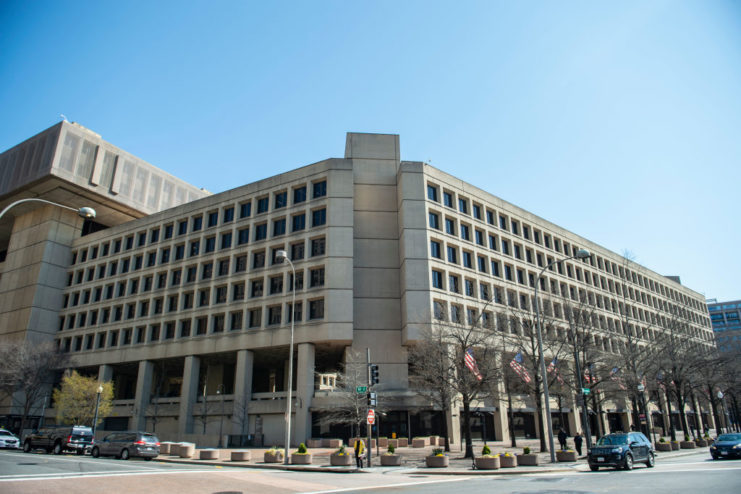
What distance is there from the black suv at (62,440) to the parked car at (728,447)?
35197 millimetres

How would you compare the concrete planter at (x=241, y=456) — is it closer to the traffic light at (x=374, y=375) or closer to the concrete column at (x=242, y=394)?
the traffic light at (x=374, y=375)

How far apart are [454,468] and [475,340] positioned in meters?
11.1

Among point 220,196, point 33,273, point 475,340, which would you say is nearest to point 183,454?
point 475,340

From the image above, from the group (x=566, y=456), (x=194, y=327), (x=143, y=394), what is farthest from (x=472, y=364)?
(x=143, y=394)

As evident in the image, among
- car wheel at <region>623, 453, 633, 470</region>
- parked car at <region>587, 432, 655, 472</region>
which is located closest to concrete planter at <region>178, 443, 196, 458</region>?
parked car at <region>587, 432, 655, 472</region>

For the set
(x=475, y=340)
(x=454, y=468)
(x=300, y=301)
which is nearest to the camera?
(x=454, y=468)

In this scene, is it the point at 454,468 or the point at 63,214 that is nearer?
the point at 454,468

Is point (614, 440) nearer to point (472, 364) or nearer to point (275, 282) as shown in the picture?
point (472, 364)

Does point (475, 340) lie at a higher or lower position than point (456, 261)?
lower

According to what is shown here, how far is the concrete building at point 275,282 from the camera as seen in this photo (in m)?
43.1

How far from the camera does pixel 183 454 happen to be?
2862cm

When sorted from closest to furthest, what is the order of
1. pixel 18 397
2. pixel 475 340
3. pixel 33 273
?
pixel 475 340 → pixel 18 397 → pixel 33 273

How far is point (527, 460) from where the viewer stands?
898 inches

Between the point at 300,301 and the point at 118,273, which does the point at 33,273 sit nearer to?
the point at 118,273
